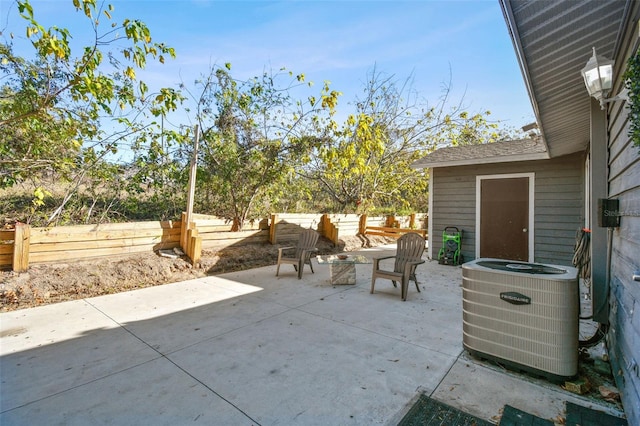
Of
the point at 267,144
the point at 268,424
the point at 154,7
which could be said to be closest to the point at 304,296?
the point at 268,424

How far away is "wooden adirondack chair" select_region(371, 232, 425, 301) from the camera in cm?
396

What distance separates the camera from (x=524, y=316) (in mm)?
2107

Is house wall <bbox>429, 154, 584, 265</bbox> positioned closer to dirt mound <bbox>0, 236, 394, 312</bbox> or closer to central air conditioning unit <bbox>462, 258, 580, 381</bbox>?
central air conditioning unit <bbox>462, 258, 580, 381</bbox>

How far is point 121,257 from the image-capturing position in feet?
16.1

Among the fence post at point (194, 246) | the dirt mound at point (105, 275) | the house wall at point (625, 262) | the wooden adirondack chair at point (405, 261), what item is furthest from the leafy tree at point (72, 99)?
the house wall at point (625, 262)

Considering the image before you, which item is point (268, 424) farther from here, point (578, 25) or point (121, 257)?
point (121, 257)

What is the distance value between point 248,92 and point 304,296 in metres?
4.47

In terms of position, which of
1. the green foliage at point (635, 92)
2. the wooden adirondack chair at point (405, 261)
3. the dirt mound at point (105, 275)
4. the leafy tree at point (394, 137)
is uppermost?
the leafy tree at point (394, 137)

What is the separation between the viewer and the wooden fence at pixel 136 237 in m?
3.96

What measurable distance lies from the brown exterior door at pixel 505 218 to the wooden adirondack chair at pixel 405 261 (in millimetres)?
2649

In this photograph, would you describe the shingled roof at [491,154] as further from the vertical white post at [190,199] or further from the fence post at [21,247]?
the fence post at [21,247]

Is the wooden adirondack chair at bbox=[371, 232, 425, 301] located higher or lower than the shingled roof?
lower

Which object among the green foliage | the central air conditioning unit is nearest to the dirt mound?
the central air conditioning unit

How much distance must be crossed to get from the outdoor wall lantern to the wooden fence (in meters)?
5.43
